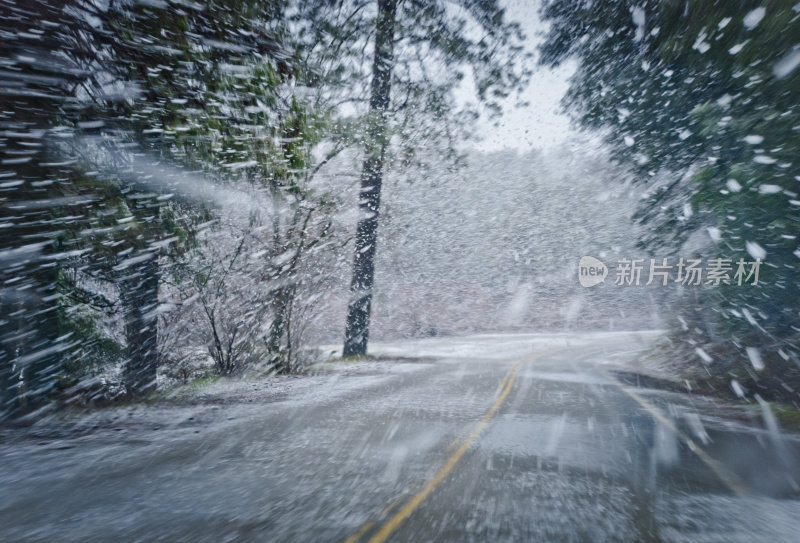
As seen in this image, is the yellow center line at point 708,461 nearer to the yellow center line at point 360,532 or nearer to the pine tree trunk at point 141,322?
the yellow center line at point 360,532

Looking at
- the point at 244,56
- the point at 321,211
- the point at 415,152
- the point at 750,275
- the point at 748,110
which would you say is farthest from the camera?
the point at 415,152

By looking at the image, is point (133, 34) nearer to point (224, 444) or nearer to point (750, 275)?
point (224, 444)

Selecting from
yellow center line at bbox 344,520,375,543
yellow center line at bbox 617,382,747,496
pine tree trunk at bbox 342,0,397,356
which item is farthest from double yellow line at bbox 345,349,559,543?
pine tree trunk at bbox 342,0,397,356

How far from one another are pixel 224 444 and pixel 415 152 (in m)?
12.9

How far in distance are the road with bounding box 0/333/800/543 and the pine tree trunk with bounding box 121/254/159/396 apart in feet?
4.34

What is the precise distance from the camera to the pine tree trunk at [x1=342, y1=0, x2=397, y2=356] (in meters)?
Result: 16.4

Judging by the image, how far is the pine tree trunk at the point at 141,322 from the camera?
422 inches

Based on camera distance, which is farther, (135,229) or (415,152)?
(415,152)

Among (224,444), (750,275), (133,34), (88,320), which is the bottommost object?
(224,444)

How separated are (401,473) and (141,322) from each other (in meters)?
7.03

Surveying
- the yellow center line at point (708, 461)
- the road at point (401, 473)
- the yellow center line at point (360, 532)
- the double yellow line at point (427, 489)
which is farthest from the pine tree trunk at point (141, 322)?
the yellow center line at point (708, 461)

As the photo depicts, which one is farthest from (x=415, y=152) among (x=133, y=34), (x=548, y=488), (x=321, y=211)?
(x=548, y=488)

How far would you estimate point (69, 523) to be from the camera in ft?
14.4

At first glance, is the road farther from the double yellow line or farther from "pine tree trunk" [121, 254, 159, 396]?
"pine tree trunk" [121, 254, 159, 396]
